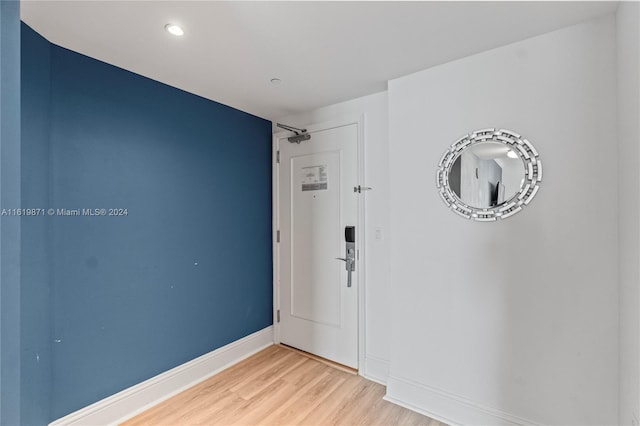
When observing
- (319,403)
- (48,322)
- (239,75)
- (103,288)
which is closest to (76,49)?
(239,75)

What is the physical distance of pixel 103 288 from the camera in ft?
6.42

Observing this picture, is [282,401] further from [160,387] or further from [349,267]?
[349,267]

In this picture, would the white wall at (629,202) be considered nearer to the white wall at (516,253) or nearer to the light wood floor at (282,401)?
the white wall at (516,253)

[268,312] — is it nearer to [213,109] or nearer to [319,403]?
[319,403]

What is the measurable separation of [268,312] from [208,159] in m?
1.70

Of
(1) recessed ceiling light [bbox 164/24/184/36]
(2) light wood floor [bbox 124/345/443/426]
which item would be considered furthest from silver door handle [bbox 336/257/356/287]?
(1) recessed ceiling light [bbox 164/24/184/36]

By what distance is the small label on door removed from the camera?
9.38 feet

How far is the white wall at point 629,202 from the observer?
1.23 meters

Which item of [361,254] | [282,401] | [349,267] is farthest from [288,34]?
[282,401]

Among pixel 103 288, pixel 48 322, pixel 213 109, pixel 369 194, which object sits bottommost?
pixel 48 322

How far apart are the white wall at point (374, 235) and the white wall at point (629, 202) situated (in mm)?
1369
